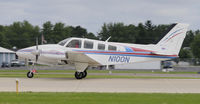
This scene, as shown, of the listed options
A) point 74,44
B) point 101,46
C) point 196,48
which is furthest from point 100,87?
point 196,48

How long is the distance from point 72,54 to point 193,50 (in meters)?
74.5

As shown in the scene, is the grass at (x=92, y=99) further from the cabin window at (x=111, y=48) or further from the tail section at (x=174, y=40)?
the tail section at (x=174, y=40)

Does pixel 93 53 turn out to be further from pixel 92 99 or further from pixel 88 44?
pixel 92 99

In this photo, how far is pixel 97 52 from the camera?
21578 millimetres

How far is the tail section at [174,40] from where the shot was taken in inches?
865

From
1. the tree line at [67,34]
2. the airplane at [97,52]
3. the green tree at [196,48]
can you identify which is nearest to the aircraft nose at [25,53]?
the airplane at [97,52]

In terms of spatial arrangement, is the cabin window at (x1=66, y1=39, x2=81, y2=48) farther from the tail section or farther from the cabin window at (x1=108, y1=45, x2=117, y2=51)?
the tail section

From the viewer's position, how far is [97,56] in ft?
70.9

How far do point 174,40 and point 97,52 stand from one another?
19.1ft

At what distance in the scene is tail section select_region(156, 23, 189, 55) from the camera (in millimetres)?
21969

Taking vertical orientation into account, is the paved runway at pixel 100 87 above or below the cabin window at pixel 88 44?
below

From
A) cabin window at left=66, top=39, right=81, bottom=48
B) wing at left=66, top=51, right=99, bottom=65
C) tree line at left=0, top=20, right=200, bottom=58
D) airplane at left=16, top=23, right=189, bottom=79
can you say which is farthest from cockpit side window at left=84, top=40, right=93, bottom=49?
tree line at left=0, top=20, right=200, bottom=58

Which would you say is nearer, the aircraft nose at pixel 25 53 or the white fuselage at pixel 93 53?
the white fuselage at pixel 93 53

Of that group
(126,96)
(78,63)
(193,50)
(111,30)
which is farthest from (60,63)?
(193,50)
